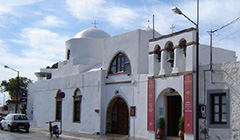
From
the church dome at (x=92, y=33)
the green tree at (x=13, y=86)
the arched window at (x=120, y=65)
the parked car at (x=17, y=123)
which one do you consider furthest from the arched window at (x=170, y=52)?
the green tree at (x=13, y=86)

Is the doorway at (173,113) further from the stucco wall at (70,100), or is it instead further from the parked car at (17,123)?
the parked car at (17,123)

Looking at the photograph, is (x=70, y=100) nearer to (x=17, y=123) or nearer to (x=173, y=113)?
A: (x=17, y=123)

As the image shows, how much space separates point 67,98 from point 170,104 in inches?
467

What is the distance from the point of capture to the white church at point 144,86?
56.8 ft

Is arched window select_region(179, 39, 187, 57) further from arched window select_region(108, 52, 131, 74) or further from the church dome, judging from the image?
the church dome

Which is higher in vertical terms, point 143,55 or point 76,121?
point 143,55

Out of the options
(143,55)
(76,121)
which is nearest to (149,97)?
(143,55)

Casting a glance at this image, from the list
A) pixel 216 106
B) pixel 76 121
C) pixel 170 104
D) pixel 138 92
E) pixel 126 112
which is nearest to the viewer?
pixel 216 106

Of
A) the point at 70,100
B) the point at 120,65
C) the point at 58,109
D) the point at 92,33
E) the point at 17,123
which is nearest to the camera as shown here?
the point at 120,65

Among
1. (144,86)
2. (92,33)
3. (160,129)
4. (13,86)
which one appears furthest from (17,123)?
(13,86)

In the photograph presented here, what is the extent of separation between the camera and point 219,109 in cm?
1730

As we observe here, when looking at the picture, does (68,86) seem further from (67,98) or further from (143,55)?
(143,55)

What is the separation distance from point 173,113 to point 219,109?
11.9 feet

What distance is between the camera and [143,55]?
74.8 ft
